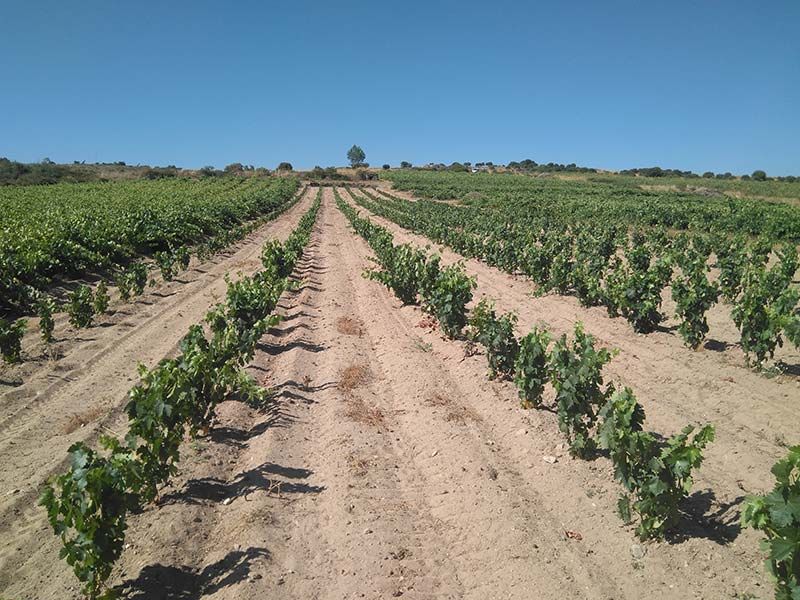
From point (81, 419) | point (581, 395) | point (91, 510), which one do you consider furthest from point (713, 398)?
point (81, 419)

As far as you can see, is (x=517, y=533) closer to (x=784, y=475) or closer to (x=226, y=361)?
(x=784, y=475)

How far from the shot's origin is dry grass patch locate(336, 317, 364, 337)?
11852 millimetres

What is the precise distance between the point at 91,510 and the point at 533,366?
5.29 metres

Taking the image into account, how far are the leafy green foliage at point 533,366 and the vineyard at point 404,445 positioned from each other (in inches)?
1.5

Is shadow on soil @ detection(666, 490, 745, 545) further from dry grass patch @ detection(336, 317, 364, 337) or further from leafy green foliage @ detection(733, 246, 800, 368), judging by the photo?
dry grass patch @ detection(336, 317, 364, 337)

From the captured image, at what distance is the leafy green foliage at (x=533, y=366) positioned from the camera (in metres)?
7.24

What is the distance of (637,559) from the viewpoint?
461cm

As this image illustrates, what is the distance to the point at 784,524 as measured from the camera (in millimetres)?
3471

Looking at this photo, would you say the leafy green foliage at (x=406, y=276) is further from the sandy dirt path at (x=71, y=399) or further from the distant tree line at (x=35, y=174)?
the distant tree line at (x=35, y=174)

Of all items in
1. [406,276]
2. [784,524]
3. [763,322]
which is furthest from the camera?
[406,276]

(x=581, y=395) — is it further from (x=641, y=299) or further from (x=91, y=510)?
(x=641, y=299)

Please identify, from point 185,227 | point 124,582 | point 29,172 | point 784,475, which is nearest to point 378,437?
point 124,582

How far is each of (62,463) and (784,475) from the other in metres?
7.12

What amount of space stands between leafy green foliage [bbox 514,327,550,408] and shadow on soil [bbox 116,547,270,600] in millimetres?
4038
